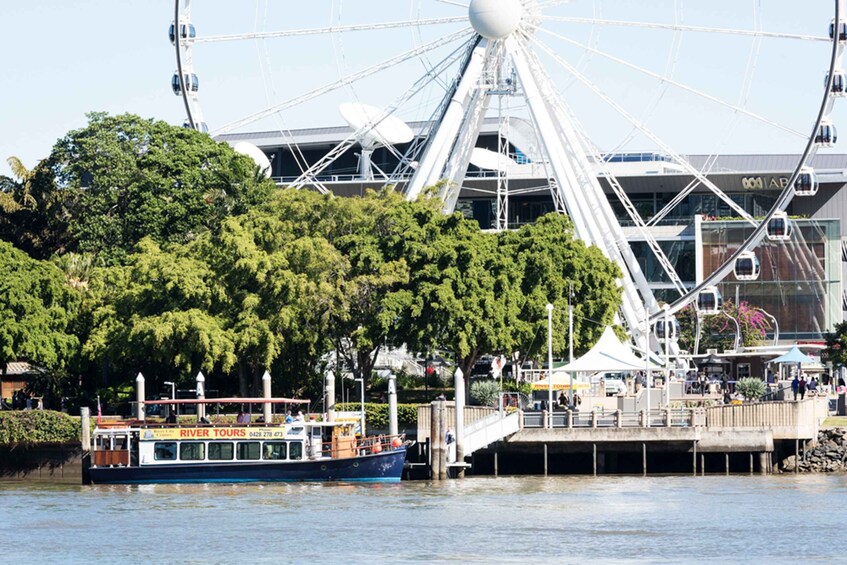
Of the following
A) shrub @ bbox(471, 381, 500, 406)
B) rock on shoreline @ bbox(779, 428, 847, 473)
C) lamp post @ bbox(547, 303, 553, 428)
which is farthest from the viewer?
shrub @ bbox(471, 381, 500, 406)

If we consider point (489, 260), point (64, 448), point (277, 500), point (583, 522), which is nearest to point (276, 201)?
point (489, 260)

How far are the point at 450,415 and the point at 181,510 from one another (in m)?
14.6

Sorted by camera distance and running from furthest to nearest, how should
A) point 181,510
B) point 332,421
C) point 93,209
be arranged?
point 93,209
point 332,421
point 181,510

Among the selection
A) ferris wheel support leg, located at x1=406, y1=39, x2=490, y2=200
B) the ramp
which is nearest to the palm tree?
ferris wheel support leg, located at x1=406, y1=39, x2=490, y2=200

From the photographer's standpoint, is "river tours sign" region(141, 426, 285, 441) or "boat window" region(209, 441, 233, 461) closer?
"river tours sign" region(141, 426, 285, 441)

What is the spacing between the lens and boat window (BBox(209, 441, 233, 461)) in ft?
223

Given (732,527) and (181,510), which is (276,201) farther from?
(732,527)

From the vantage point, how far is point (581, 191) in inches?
3423

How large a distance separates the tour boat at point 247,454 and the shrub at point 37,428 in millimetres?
5856

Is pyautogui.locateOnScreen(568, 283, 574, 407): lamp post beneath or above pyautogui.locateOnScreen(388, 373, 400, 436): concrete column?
above

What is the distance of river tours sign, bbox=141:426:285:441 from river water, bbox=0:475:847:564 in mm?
1794

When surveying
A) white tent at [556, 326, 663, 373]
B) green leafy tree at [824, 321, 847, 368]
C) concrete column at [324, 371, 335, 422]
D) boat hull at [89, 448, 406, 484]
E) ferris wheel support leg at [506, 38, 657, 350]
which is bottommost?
boat hull at [89, 448, 406, 484]

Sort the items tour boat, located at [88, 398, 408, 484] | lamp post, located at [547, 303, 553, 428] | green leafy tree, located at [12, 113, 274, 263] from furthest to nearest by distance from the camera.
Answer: green leafy tree, located at [12, 113, 274, 263] < lamp post, located at [547, 303, 553, 428] < tour boat, located at [88, 398, 408, 484]

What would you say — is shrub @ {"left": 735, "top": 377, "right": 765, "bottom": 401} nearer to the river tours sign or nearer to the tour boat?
the tour boat
